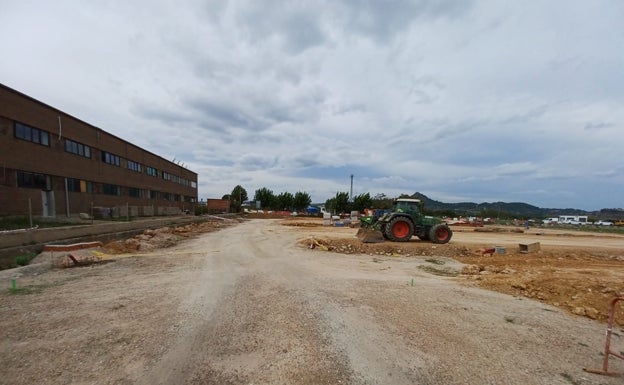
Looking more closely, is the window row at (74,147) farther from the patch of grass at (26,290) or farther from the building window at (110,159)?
Answer: the patch of grass at (26,290)

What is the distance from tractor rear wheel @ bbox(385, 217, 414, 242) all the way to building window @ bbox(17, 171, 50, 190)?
23311 mm

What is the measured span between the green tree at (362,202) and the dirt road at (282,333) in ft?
213

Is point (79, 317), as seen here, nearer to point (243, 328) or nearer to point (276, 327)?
point (243, 328)

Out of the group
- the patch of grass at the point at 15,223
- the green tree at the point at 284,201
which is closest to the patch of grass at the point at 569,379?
the patch of grass at the point at 15,223

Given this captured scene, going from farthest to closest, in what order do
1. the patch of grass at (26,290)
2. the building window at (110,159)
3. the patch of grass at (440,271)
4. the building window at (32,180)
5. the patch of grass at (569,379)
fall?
the building window at (110,159) < the building window at (32,180) < the patch of grass at (440,271) < the patch of grass at (26,290) < the patch of grass at (569,379)

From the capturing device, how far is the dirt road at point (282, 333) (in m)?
4.38

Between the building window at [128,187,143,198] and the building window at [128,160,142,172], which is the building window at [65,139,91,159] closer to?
the building window at [128,160,142,172]

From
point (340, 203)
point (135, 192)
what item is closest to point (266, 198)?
point (340, 203)

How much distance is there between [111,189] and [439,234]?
31.7 metres

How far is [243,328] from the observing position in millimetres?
5875

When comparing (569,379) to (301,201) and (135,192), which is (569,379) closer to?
(135,192)

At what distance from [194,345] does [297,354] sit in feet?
5.24

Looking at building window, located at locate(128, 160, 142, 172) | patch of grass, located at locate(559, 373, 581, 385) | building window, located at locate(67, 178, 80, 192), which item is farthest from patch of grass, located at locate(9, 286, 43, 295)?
A: building window, located at locate(128, 160, 142, 172)

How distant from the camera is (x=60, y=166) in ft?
84.2
